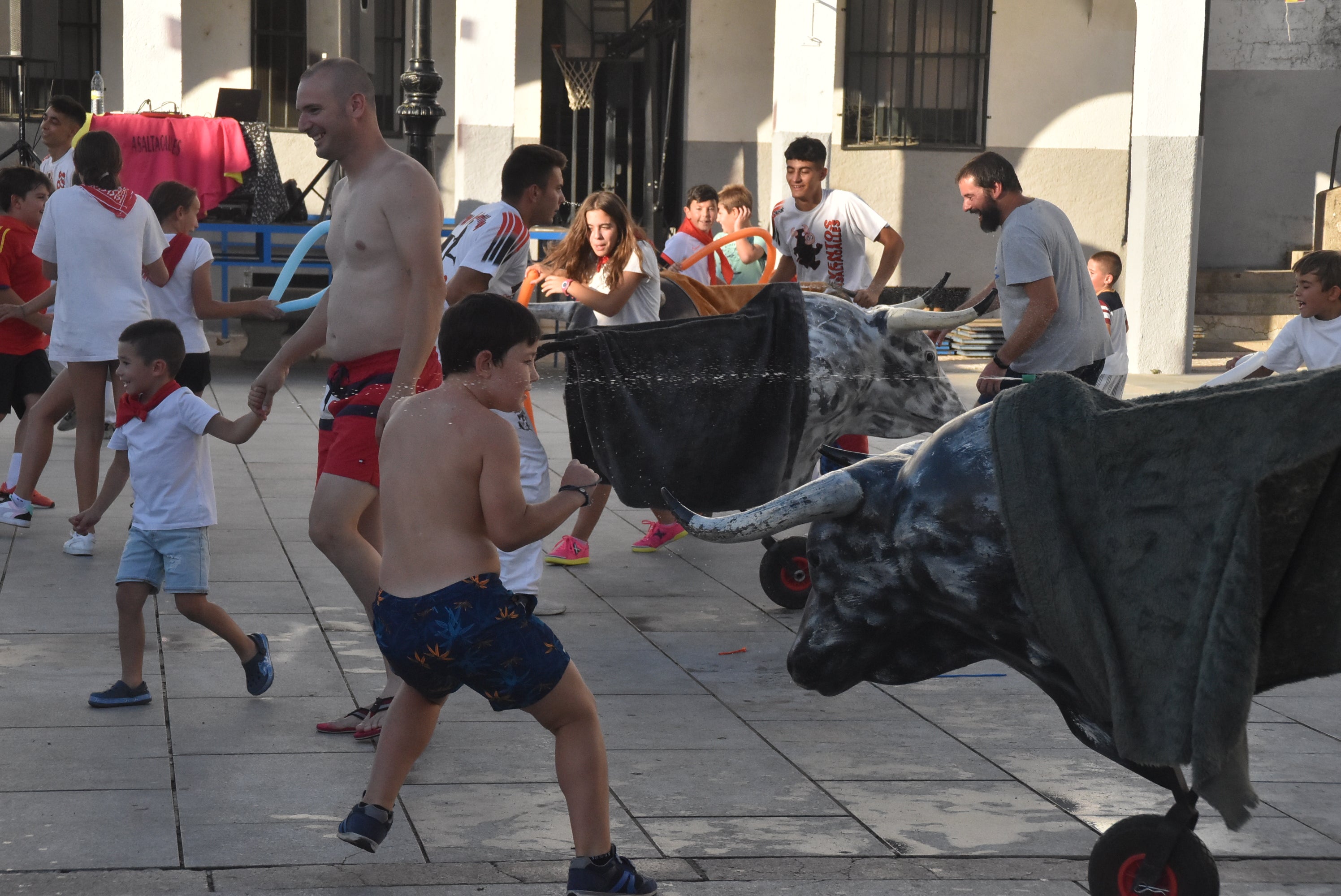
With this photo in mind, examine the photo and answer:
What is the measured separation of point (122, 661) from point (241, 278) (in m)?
13.0

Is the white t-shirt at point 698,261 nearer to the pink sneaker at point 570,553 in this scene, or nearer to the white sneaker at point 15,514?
the pink sneaker at point 570,553

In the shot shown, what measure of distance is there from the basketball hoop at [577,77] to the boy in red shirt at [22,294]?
10.3m

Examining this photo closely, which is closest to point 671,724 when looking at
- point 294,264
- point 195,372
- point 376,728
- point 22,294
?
point 376,728

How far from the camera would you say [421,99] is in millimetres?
9352

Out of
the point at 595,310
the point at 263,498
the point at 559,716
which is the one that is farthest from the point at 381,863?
the point at 263,498

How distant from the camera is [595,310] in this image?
7.32 meters

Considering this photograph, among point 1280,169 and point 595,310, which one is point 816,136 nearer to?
point 1280,169

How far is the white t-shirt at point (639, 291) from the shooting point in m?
7.36

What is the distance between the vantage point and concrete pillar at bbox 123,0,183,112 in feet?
49.6

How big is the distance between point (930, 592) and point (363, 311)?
2.37 metres

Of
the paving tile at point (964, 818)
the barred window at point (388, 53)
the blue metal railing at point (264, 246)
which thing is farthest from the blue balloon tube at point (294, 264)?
the barred window at point (388, 53)

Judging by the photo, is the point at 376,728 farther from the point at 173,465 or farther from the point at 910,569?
the point at 910,569

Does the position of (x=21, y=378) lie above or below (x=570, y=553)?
above

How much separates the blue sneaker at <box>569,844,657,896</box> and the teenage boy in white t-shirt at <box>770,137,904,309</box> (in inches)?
200
